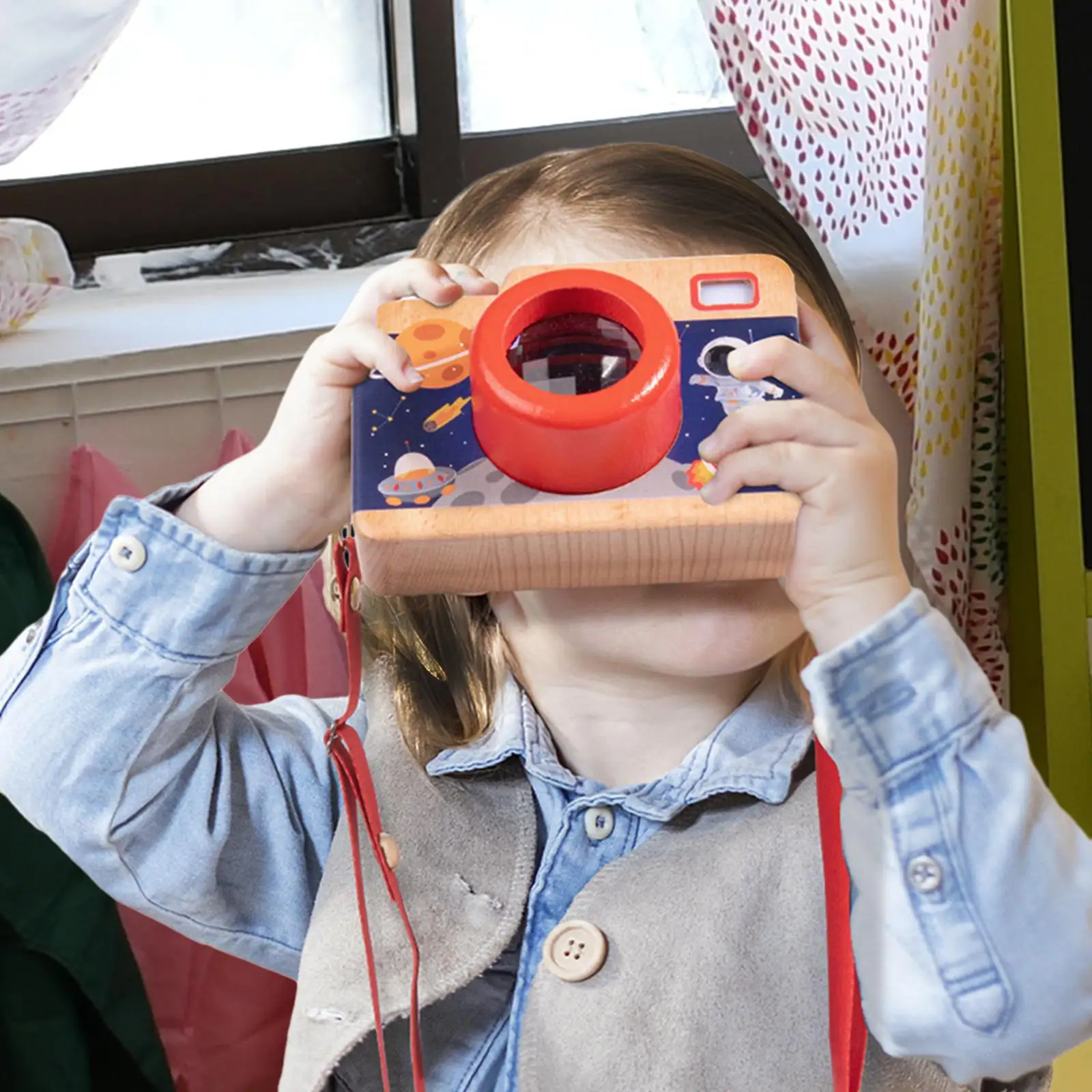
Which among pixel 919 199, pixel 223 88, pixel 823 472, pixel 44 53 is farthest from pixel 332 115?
pixel 823 472

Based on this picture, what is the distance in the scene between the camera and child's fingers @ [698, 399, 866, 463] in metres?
0.54

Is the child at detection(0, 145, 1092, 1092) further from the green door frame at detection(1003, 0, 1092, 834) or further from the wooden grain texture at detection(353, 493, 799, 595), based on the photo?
the green door frame at detection(1003, 0, 1092, 834)

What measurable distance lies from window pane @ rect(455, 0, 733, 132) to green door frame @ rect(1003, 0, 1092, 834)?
673 mm

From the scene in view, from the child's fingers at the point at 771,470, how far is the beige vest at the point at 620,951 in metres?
0.24

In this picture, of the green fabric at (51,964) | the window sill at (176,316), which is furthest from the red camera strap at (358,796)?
the window sill at (176,316)

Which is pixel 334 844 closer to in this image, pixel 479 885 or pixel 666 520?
pixel 479 885

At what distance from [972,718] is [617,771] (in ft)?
0.69

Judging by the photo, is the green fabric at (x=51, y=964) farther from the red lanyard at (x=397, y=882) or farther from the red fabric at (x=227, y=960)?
the red lanyard at (x=397, y=882)

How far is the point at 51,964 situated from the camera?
3.37 feet

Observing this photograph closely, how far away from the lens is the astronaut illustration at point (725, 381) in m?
0.55

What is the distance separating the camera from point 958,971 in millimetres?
625

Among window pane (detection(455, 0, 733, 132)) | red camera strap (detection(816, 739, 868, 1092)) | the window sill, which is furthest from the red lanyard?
window pane (detection(455, 0, 733, 132))

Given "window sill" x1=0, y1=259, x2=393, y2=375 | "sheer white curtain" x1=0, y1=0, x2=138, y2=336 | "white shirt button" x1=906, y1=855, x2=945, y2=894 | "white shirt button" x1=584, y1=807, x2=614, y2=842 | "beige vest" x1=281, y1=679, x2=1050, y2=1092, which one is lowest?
"beige vest" x1=281, y1=679, x2=1050, y2=1092

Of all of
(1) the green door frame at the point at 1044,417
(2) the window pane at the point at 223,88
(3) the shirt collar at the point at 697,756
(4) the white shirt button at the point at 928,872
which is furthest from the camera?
(2) the window pane at the point at 223,88
